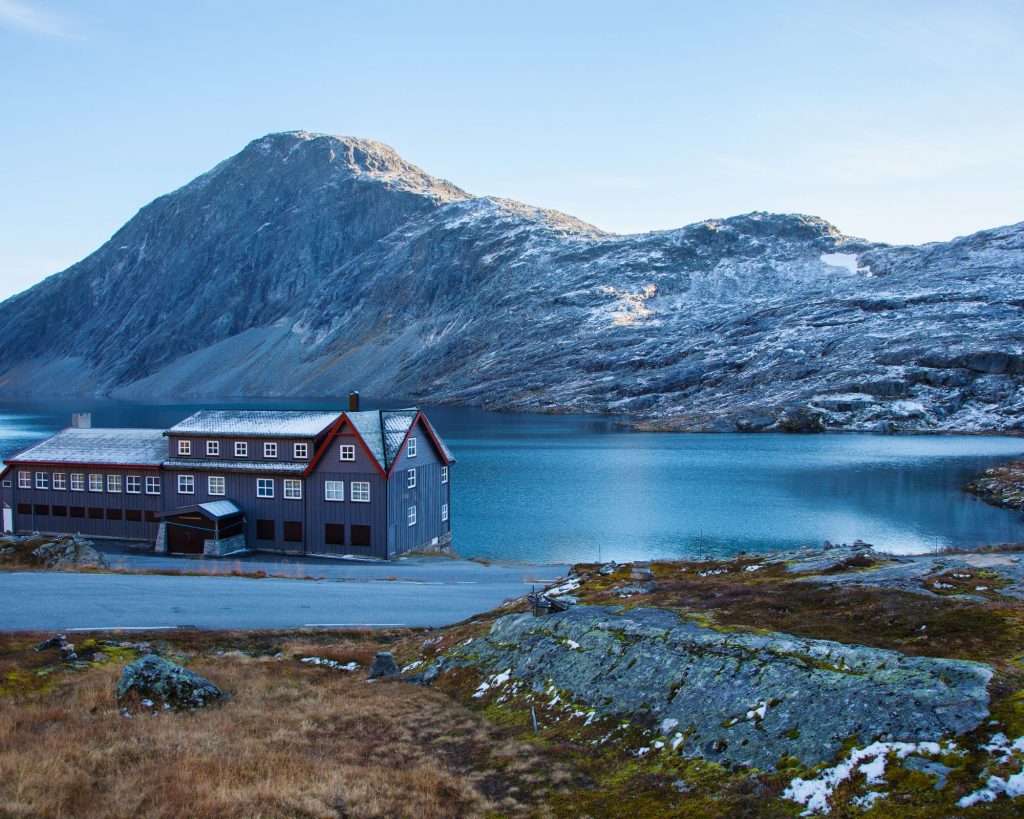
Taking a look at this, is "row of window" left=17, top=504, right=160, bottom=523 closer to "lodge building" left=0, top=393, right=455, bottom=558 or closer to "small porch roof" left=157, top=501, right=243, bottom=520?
"lodge building" left=0, top=393, right=455, bottom=558

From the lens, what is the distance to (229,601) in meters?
33.1

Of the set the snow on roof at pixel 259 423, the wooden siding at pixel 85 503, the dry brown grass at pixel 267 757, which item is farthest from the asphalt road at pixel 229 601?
the wooden siding at pixel 85 503

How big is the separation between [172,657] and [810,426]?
151728 mm

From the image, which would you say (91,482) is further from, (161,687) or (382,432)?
(161,687)

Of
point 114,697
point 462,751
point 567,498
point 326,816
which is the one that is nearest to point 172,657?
point 114,697

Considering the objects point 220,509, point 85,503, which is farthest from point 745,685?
point 85,503

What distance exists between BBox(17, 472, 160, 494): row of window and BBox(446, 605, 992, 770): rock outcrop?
44.4 meters

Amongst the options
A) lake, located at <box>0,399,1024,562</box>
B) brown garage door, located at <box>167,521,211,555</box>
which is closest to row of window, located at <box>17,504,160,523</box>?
brown garage door, located at <box>167,521,211,555</box>

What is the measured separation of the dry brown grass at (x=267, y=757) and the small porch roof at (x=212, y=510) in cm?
3057

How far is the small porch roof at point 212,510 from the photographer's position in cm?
5041

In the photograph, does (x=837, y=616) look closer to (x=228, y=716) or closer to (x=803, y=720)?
(x=803, y=720)

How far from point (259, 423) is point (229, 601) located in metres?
22.6

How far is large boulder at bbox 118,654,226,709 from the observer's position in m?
17.7

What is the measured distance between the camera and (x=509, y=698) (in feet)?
57.7
